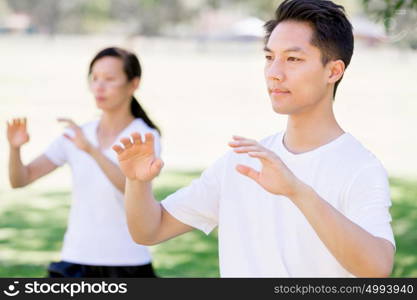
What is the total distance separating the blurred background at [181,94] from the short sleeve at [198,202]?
3765 mm

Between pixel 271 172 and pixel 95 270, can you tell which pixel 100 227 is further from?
pixel 271 172

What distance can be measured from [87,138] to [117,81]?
38 cm

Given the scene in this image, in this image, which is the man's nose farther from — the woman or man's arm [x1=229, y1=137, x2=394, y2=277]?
the woman

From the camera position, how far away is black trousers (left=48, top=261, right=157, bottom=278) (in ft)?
15.9

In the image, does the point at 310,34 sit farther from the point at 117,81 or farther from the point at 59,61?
the point at 59,61

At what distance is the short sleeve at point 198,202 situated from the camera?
299 cm

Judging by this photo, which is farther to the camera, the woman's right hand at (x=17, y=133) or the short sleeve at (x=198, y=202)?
the woman's right hand at (x=17, y=133)

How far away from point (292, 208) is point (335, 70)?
47 centimetres

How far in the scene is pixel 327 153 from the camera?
276 cm

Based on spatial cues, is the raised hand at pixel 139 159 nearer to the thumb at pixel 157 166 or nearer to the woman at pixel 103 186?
the thumb at pixel 157 166

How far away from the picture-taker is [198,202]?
3012 millimetres

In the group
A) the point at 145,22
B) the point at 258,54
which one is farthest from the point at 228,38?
the point at 258,54

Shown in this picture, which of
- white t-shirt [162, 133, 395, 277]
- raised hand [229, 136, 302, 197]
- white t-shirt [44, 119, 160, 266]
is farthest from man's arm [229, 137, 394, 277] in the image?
white t-shirt [44, 119, 160, 266]

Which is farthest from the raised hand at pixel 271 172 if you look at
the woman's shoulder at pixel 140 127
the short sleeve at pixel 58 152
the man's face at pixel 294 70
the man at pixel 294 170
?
the short sleeve at pixel 58 152
